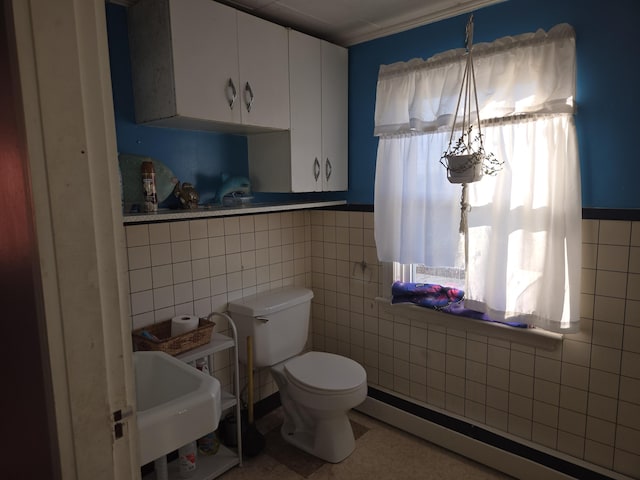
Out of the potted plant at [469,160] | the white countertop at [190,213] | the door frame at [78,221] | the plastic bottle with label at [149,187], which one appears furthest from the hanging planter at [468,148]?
the door frame at [78,221]

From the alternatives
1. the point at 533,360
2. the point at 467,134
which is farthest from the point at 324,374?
the point at 467,134

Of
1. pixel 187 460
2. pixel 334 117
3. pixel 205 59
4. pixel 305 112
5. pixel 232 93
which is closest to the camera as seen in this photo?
pixel 205 59

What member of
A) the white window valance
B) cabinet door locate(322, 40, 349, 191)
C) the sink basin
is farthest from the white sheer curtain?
the sink basin

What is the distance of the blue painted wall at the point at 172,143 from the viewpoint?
1.82m

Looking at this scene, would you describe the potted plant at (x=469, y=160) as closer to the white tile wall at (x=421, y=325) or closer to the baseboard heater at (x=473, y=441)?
the white tile wall at (x=421, y=325)

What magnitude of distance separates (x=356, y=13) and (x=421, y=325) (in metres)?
1.68

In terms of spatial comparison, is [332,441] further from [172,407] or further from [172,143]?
[172,143]

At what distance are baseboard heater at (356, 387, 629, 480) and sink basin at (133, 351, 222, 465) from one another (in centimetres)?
138

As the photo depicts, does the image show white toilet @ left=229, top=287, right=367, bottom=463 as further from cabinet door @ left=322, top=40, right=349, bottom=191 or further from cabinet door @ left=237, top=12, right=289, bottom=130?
cabinet door @ left=237, top=12, right=289, bottom=130

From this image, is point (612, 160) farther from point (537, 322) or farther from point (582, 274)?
point (537, 322)

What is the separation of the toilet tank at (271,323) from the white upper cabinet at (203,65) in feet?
3.14

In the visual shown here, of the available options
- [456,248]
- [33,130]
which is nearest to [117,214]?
[33,130]

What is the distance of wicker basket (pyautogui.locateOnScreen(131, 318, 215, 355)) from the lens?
1.80 metres

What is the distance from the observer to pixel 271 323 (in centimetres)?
229
